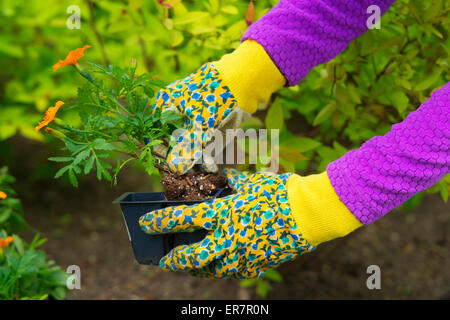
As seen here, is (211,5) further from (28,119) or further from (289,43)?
(28,119)

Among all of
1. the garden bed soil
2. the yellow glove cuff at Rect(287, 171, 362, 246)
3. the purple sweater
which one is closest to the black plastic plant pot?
the yellow glove cuff at Rect(287, 171, 362, 246)

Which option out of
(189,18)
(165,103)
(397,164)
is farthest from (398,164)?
(189,18)

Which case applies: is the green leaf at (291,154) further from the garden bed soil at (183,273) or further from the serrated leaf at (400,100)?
the garden bed soil at (183,273)

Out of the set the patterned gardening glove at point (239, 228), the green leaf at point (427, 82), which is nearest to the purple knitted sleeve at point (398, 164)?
the patterned gardening glove at point (239, 228)

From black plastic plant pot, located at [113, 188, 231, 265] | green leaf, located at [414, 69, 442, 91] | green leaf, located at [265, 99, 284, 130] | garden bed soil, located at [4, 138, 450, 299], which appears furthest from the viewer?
garden bed soil, located at [4, 138, 450, 299]

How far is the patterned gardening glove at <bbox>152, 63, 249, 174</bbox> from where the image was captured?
Answer: 1187mm

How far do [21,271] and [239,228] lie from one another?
2.77 feet

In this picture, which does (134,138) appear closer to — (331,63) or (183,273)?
(331,63)

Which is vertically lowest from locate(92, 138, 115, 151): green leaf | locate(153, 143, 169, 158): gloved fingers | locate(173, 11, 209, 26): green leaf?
locate(92, 138, 115, 151): green leaf

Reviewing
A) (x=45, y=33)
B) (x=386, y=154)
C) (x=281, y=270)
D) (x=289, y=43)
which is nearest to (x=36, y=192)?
(x=45, y=33)

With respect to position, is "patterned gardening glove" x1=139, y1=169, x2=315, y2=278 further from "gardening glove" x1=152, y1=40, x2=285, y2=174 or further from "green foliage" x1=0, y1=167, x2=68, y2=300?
"green foliage" x1=0, y1=167, x2=68, y2=300

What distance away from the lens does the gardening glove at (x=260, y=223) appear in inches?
42.6

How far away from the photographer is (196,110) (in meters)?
1.20

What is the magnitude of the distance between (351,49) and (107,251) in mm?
1699
